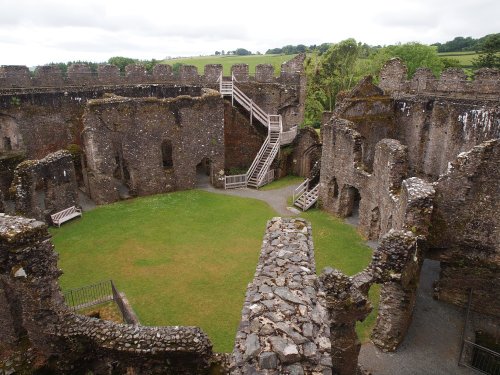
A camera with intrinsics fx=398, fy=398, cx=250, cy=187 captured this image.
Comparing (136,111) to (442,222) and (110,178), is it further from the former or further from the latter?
(442,222)

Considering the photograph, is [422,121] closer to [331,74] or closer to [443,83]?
[443,83]

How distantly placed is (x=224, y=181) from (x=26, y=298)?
15.4 meters

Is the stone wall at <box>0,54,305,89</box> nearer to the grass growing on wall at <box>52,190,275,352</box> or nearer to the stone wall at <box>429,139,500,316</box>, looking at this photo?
the grass growing on wall at <box>52,190,275,352</box>

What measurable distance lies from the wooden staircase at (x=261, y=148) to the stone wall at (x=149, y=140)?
1533 millimetres

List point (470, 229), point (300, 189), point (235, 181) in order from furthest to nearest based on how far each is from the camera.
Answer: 1. point (235, 181)
2. point (300, 189)
3. point (470, 229)

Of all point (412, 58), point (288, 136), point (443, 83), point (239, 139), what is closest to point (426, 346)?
point (288, 136)

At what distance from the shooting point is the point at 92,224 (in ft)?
62.6

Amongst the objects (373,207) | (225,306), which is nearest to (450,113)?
(373,207)

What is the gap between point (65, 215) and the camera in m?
19.0

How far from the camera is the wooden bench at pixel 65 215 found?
18.5 meters

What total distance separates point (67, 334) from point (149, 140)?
555 inches

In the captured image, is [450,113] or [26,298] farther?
[450,113]

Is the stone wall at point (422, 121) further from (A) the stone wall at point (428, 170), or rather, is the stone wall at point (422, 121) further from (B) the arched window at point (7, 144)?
(B) the arched window at point (7, 144)

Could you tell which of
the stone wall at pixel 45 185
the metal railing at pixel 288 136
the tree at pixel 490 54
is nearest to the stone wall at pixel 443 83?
the metal railing at pixel 288 136
